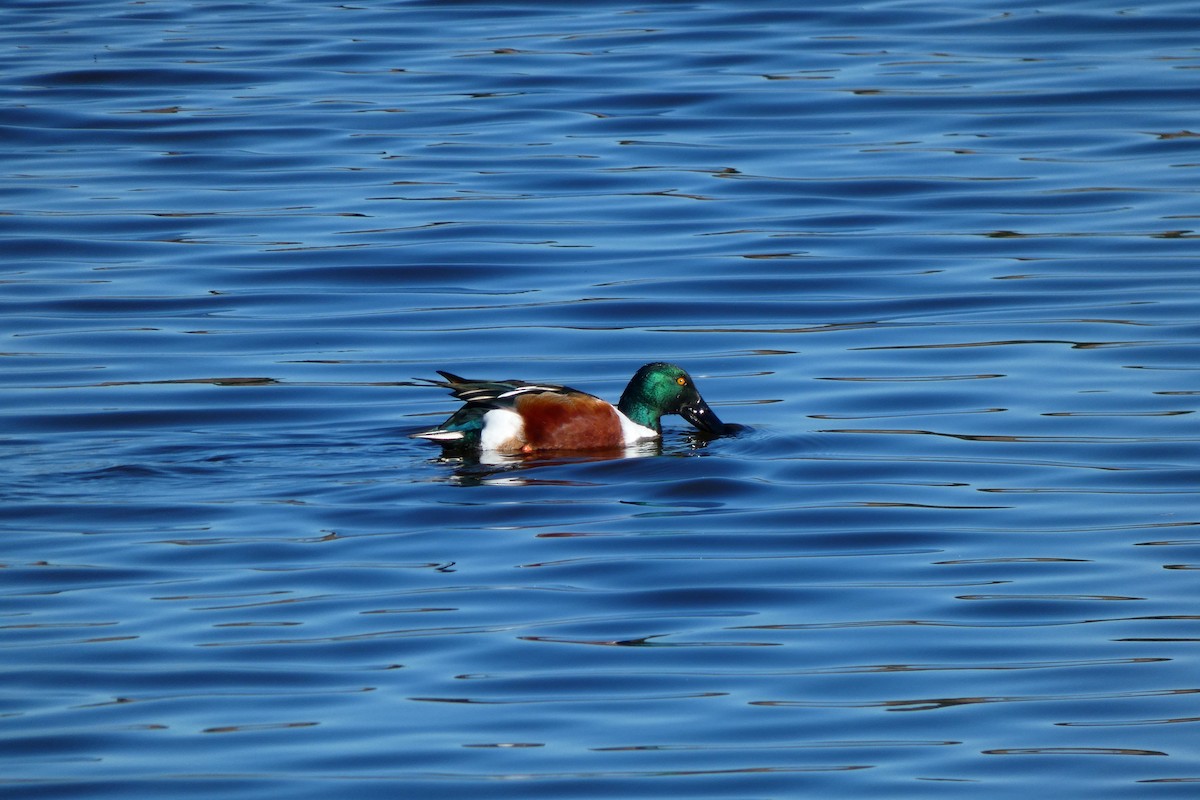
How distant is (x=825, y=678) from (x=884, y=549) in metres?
1.44

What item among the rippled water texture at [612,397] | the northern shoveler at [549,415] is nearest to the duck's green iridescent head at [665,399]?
the northern shoveler at [549,415]

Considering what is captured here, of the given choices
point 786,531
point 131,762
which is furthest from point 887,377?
point 131,762

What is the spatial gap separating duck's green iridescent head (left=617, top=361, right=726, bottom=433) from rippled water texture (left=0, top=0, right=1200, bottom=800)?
13 cm

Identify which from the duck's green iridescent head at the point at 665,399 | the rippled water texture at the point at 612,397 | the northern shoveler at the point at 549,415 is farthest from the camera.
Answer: the duck's green iridescent head at the point at 665,399

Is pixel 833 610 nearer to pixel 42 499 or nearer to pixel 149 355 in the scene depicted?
pixel 42 499

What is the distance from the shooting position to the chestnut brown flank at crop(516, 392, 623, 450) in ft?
28.0

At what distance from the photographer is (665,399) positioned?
9008mm

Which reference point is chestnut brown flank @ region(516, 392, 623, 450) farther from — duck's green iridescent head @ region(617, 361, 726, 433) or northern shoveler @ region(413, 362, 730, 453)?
duck's green iridescent head @ region(617, 361, 726, 433)

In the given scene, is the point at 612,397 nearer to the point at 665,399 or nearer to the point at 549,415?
the point at 665,399

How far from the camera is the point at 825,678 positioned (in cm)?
575

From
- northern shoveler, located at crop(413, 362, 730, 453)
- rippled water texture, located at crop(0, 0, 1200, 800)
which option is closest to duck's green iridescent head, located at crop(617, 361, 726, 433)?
northern shoveler, located at crop(413, 362, 730, 453)

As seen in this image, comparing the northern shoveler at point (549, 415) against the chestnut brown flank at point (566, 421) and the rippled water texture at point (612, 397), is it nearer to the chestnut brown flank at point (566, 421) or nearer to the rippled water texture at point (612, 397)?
the chestnut brown flank at point (566, 421)

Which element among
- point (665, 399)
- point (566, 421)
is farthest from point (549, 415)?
Result: point (665, 399)

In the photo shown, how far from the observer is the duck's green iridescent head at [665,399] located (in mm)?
8984
